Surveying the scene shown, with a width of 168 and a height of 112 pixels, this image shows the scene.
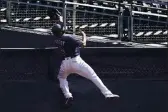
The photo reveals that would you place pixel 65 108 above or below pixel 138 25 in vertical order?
below

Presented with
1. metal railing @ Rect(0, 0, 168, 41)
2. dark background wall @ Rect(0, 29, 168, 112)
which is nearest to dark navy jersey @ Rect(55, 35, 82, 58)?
dark background wall @ Rect(0, 29, 168, 112)

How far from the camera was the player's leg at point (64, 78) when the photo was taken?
9172mm

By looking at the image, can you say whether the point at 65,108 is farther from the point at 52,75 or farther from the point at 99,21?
the point at 99,21

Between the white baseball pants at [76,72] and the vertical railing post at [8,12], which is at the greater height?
the vertical railing post at [8,12]

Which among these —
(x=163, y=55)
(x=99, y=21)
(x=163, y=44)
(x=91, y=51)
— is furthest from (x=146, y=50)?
(x=99, y=21)

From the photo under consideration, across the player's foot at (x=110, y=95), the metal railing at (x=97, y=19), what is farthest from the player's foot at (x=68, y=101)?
the metal railing at (x=97, y=19)

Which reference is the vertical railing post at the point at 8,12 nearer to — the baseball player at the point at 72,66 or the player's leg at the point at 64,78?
the baseball player at the point at 72,66

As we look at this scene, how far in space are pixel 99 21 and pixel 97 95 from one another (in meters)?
5.01

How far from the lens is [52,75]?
367 inches

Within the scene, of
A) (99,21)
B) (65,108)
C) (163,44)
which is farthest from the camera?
(99,21)

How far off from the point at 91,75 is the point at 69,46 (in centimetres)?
63

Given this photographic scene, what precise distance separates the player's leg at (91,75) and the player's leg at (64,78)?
0.19 metres

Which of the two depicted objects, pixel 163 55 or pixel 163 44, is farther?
pixel 163 44

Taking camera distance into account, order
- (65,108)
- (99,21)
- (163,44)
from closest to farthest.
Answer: (65,108), (163,44), (99,21)
